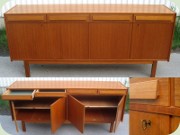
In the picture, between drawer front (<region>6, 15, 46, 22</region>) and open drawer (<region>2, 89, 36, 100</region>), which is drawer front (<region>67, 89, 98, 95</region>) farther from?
drawer front (<region>6, 15, 46, 22</region>)

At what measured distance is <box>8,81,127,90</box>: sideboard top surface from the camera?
242cm

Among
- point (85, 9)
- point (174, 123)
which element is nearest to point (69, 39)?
point (85, 9)

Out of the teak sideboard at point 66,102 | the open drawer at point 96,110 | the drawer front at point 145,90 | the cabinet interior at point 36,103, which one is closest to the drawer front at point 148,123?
the drawer front at point 145,90

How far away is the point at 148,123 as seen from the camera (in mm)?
1255

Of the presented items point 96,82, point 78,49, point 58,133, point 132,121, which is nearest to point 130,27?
point 78,49

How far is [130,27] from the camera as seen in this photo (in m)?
2.27

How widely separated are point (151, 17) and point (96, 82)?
96 centimetres

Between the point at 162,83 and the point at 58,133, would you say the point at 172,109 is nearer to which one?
the point at 162,83

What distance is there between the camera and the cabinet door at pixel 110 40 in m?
2.27

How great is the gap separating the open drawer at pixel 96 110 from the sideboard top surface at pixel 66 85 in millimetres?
151

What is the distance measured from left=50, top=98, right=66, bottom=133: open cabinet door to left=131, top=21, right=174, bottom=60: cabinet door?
0.92 meters

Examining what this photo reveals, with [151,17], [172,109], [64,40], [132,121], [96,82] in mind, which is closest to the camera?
[172,109]

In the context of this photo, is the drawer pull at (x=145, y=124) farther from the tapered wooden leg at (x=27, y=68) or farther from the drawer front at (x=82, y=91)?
the tapered wooden leg at (x=27, y=68)

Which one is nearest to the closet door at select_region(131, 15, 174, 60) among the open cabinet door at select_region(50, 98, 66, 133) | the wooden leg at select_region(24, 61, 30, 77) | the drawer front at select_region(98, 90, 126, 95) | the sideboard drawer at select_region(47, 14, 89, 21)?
the drawer front at select_region(98, 90, 126, 95)
